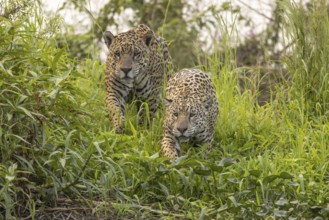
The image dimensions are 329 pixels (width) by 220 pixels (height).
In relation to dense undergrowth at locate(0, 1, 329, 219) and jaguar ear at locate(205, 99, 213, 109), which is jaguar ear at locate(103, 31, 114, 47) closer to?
dense undergrowth at locate(0, 1, 329, 219)

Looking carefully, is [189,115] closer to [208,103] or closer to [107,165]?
[208,103]

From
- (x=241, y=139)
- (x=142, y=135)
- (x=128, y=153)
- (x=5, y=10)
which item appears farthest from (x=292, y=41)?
(x=5, y=10)

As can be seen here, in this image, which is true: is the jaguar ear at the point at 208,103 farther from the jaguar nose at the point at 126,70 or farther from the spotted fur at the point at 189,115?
the jaguar nose at the point at 126,70

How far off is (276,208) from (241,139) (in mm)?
2124

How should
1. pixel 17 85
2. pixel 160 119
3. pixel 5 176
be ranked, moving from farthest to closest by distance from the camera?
pixel 160 119 < pixel 17 85 < pixel 5 176

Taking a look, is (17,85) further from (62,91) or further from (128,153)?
(128,153)

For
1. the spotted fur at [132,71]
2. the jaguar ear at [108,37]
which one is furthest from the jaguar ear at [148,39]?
the jaguar ear at [108,37]

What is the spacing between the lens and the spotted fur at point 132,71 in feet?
31.4

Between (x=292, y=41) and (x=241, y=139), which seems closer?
(x=241, y=139)

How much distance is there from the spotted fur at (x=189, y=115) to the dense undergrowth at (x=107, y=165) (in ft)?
0.62

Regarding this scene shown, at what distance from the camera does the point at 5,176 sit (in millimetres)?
6352

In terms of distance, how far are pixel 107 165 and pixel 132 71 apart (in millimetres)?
2431

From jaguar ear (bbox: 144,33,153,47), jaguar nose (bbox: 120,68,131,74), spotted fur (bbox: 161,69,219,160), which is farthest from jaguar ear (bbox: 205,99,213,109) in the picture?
jaguar ear (bbox: 144,33,153,47)

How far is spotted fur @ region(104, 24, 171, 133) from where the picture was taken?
377 inches
